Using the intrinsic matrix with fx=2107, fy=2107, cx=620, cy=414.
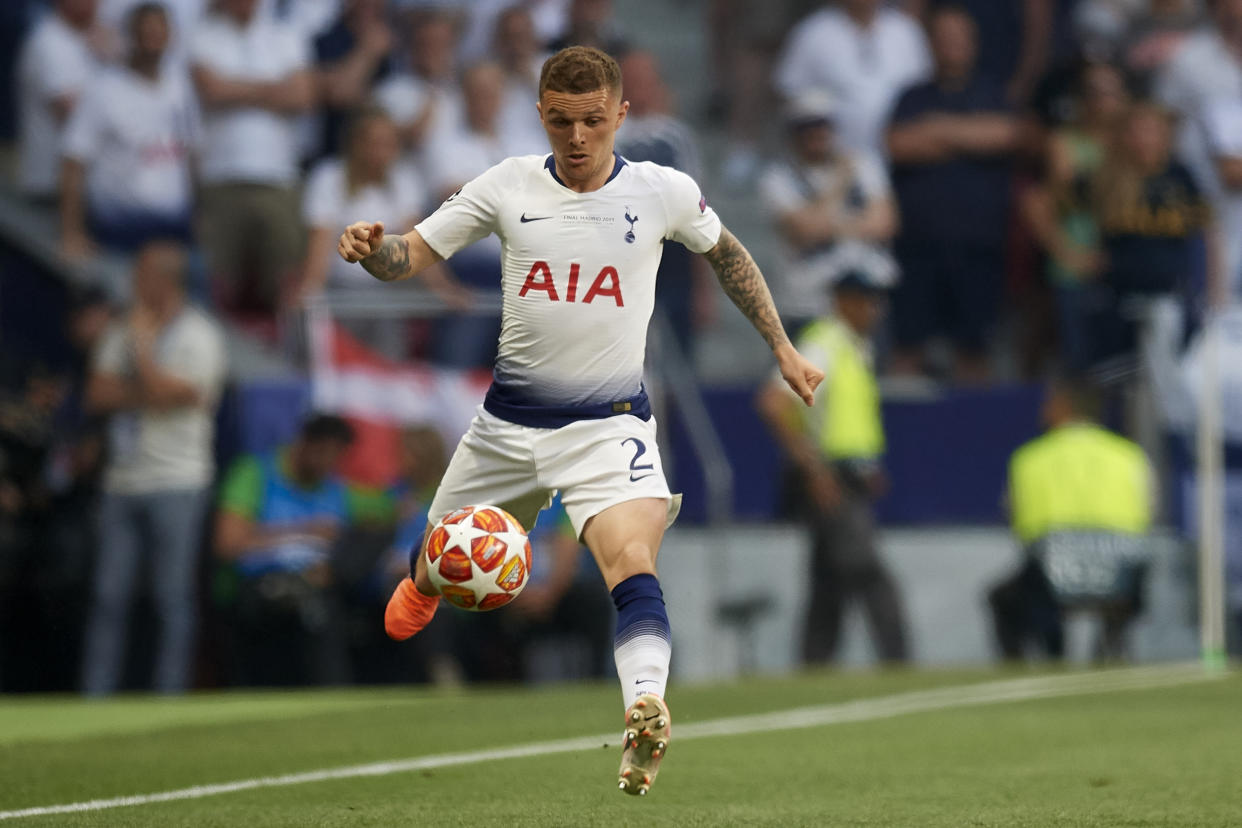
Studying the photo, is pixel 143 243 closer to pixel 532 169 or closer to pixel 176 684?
pixel 176 684

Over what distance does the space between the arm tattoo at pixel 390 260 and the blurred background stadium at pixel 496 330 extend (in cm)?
646

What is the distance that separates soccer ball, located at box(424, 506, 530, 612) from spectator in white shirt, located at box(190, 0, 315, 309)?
815 cm

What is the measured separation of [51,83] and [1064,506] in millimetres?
7531

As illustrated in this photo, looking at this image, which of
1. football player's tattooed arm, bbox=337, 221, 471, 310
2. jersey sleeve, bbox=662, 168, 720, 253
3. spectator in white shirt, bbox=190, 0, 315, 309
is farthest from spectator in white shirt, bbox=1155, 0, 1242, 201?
football player's tattooed arm, bbox=337, 221, 471, 310

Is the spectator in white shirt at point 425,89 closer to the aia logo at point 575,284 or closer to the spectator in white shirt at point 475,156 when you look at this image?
the spectator in white shirt at point 475,156

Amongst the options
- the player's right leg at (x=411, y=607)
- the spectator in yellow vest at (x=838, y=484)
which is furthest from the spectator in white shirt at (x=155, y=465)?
the player's right leg at (x=411, y=607)

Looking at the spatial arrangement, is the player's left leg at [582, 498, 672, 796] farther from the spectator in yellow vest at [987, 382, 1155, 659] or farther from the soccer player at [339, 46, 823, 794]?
the spectator in yellow vest at [987, 382, 1155, 659]

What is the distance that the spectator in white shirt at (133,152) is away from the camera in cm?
1438

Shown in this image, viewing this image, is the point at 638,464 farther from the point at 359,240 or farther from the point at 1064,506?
the point at 1064,506

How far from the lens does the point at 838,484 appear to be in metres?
13.4

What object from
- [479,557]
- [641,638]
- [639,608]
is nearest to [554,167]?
[479,557]

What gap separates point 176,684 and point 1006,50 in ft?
26.9

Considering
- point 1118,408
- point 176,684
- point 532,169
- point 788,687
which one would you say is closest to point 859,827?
point 532,169

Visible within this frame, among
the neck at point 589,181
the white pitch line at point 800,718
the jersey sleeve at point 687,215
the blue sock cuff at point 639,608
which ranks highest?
the neck at point 589,181
